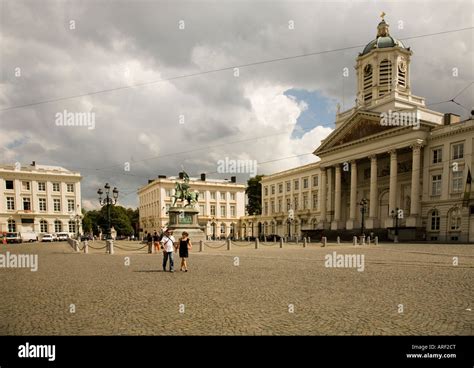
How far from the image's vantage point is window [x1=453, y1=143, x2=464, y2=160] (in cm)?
3662

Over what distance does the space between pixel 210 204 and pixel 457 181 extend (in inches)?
2150

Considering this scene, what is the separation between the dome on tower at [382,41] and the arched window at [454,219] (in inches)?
1244

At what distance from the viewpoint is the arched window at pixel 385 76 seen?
51500mm

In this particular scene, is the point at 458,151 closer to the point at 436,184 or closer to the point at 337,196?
the point at 436,184

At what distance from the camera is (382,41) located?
175ft

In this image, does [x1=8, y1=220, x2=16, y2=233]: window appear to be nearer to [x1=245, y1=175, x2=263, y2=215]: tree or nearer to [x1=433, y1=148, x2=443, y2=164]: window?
[x1=245, y1=175, x2=263, y2=215]: tree

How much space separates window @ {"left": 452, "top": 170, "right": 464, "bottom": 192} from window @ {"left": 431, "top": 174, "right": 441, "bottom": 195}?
210 cm

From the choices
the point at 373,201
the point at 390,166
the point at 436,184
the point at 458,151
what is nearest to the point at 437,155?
the point at 458,151

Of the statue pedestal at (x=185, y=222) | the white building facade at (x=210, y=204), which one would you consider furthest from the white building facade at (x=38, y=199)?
the statue pedestal at (x=185, y=222)

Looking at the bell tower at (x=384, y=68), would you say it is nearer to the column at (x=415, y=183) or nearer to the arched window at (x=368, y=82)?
the arched window at (x=368, y=82)

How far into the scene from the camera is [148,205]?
85.7m

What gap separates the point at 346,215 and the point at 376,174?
1094 cm

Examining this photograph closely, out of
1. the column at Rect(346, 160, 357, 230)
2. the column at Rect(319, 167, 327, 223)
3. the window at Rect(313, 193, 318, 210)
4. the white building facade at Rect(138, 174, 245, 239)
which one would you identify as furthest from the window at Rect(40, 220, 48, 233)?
the column at Rect(346, 160, 357, 230)
